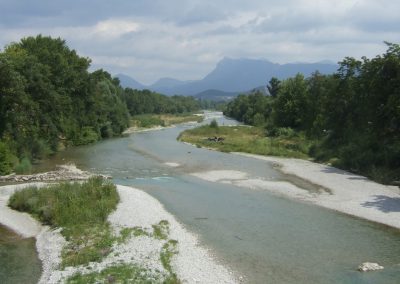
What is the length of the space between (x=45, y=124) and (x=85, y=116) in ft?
74.0

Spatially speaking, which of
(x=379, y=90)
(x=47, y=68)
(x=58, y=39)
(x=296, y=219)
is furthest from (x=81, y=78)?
(x=296, y=219)

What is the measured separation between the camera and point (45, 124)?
6531 centimetres

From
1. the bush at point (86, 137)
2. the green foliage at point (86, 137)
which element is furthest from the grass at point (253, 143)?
the green foliage at point (86, 137)

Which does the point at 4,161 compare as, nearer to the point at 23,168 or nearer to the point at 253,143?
the point at 23,168

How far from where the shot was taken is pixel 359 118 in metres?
60.3

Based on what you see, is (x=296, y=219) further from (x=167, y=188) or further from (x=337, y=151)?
(x=337, y=151)

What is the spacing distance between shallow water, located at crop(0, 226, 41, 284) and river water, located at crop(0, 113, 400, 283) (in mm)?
9094

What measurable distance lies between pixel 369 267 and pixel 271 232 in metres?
7.50

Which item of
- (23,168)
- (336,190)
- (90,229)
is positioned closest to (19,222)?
(90,229)

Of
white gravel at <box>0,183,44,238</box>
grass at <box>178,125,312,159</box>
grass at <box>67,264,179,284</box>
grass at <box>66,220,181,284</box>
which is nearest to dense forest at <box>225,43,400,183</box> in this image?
grass at <box>178,125,312,159</box>

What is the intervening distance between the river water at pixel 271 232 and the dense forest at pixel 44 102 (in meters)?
13.0

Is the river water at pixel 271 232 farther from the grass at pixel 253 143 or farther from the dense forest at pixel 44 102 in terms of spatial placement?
the grass at pixel 253 143

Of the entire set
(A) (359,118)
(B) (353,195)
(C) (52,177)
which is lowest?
(C) (52,177)

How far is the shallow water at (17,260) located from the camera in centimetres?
2194
